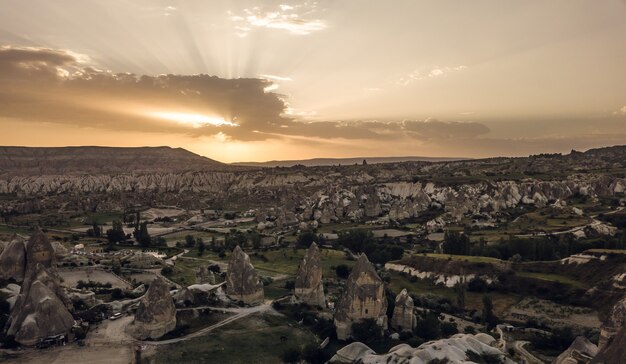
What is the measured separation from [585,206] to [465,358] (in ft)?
354

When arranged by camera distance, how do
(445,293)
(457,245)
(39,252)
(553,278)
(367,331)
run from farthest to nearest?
(457,245) → (445,293) → (553,278) → (39,252) → (367,331)

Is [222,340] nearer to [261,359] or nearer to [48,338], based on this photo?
[261,359]

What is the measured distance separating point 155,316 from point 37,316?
11.0 meters

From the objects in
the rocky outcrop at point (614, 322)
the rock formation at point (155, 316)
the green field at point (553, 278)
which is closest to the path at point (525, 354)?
the rocky outcrop at point (614, 322)

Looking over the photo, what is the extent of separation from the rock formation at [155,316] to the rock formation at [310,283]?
15.9 m

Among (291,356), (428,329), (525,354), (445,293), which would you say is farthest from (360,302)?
(445,293)

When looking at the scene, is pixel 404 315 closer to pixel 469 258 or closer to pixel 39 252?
pixel 469 258

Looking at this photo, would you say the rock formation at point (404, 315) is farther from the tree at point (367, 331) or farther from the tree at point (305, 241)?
the tree at point (305, 241)

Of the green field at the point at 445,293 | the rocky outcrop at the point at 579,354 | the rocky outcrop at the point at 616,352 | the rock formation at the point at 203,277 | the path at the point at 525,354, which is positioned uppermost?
the rocky outcrop at the point at 616,352

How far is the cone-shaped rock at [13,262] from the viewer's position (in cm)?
6291

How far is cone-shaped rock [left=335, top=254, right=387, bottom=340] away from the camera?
48.4 metres

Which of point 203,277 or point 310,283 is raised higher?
point 310,283

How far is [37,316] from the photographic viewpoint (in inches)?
1817

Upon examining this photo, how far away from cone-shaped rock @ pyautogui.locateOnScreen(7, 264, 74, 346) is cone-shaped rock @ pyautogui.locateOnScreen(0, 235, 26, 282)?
1566 cm
